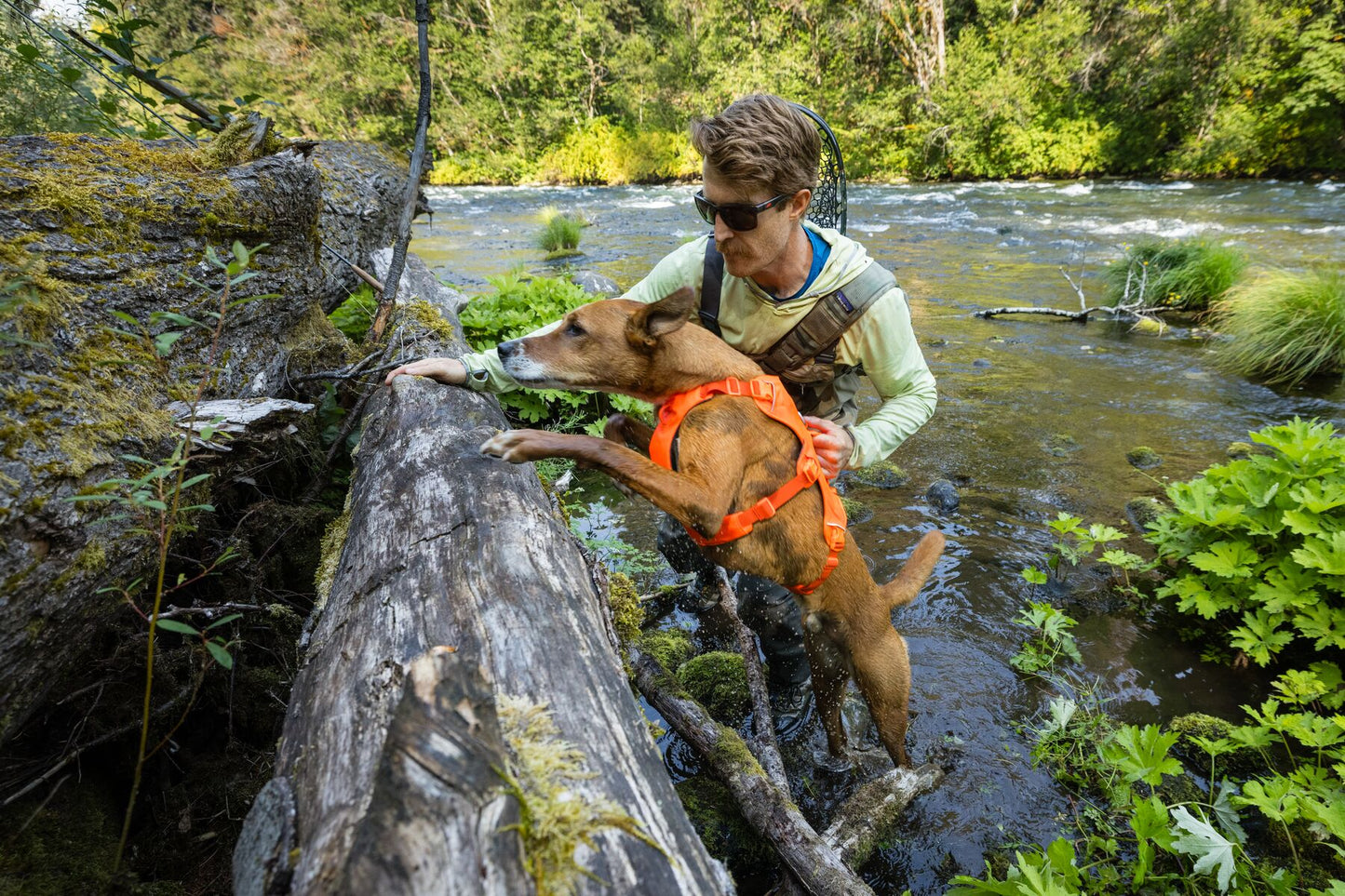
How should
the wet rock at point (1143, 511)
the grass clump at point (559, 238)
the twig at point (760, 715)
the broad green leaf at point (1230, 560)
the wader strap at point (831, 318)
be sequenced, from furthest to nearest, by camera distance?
the grass clump at point (559, 238), the wet rock at point (1143, 511), the broad green leaf at point (1230, 560), the wader strap at point (831, 318), the twig at point (760, 715)

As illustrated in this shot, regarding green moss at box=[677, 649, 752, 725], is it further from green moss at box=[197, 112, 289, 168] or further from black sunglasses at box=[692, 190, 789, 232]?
green moss at box=[197, 112, 289, 168]

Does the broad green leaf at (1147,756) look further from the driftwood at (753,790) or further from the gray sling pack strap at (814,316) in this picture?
the gray sling pack strap at (814,316)

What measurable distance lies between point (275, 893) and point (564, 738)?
591 millimetres

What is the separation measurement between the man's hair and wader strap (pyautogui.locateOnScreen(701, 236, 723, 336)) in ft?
1.61

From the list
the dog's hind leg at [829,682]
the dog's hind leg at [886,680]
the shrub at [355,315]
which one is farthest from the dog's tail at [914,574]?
the shrub at [355,315]

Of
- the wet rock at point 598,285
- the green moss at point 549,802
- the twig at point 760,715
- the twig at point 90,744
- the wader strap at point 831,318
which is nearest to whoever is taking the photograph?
the green moss at point 549,802

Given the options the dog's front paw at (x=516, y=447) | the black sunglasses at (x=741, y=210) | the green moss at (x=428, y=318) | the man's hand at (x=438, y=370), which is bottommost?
the dog's front paw at (x=516, y=447)

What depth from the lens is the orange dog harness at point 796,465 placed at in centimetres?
249

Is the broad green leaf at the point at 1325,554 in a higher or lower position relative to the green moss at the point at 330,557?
lower

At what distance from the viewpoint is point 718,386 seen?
257cm

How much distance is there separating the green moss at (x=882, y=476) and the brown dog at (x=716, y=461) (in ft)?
8.80

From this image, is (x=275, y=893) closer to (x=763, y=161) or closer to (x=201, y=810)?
(x=201, y=810)

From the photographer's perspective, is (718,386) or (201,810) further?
(718,386)

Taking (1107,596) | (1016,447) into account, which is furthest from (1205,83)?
(1107,596)
